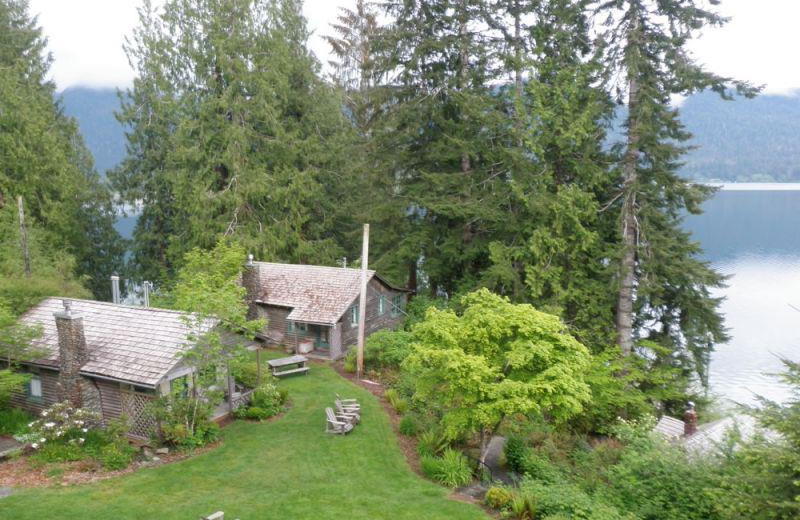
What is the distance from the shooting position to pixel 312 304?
2847cm

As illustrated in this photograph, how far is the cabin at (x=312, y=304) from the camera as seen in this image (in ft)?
91.9

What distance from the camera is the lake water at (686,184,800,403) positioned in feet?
126

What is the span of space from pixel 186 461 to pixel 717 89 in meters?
Result: 24.3

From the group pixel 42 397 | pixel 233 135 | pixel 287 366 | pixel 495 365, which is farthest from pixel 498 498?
pixel 233 135

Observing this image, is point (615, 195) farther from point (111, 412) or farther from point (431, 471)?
point (111, 412)

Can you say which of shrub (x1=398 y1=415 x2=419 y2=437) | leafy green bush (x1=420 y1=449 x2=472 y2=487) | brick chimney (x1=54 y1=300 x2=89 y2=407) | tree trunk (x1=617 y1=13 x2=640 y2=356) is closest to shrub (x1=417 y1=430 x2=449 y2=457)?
leafy green bush (x1=420 y1=449 x2=472 y2=487)

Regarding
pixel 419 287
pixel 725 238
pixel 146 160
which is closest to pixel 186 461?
pixel 419 287

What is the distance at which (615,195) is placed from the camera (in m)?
26.7

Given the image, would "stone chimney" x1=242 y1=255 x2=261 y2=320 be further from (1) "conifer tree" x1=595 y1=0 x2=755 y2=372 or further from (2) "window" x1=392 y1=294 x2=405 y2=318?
(1) "conifer tree" x1=595 y1=0 x2=755 y2=372

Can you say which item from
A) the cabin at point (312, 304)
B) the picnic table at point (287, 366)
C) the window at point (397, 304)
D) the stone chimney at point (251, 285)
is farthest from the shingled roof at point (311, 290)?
the picnic table at point (287, 366)

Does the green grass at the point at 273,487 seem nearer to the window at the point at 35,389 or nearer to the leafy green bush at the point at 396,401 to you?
the leafy green bush at the point at 396,401

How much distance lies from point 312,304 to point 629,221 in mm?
15946

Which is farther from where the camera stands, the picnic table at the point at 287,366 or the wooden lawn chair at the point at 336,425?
the picnic table at the point at 287,366

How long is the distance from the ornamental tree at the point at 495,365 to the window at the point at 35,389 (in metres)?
13.4
